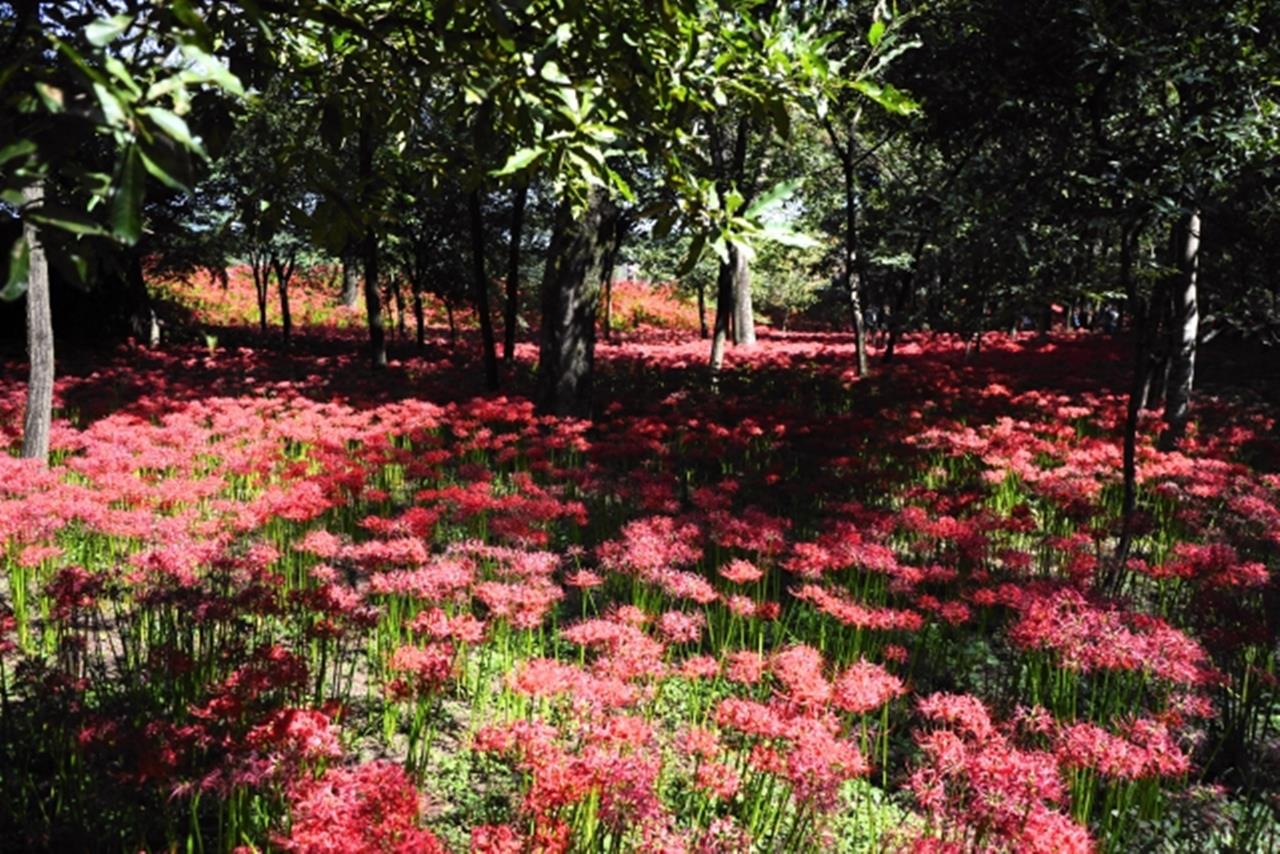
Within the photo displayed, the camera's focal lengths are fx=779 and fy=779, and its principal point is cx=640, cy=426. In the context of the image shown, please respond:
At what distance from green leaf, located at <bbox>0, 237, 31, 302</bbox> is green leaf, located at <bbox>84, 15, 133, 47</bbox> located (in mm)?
392

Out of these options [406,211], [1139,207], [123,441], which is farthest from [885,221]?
[406,211]

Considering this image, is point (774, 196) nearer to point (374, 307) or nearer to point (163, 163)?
point (163, 163)

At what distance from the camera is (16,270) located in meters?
1.47

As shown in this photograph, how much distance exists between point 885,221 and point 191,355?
1701cm

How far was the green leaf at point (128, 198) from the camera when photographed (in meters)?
1.42

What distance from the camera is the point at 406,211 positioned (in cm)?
1833

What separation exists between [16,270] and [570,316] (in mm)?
10672

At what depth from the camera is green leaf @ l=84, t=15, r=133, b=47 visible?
1406 mm

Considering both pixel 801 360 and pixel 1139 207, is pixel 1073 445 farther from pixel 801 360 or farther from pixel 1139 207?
pixel 801 360

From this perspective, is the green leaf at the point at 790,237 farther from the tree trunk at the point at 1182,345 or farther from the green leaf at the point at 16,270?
the tree trunk at the point at 1182,345

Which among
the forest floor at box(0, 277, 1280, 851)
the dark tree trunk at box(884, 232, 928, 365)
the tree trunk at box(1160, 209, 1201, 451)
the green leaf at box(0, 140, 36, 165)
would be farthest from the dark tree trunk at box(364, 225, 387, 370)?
the green leaf at box(0, 140, 36, 165)

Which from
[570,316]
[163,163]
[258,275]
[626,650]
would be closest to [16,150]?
[163,163]

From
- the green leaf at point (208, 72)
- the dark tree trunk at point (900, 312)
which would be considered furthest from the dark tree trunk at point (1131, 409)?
the green leaf at point (208, 72)

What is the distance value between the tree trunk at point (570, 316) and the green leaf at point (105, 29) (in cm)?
1052
